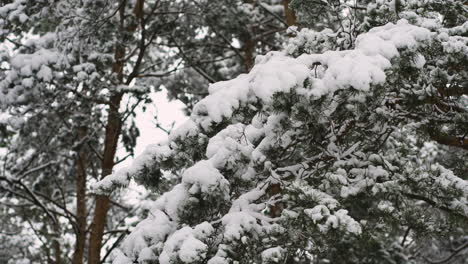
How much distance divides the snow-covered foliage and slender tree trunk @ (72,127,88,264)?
13.1 feet

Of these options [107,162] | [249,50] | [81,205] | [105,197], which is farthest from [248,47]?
[81,205]

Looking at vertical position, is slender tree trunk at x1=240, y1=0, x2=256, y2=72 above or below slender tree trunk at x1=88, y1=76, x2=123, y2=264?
above

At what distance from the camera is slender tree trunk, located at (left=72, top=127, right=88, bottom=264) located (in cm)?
780

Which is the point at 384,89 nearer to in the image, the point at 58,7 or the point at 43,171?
the point at 58,7

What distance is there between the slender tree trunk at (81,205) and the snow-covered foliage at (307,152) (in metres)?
4.00

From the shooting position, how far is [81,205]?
401 inches

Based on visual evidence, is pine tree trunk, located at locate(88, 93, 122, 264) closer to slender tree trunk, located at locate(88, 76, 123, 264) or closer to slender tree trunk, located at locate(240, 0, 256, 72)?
slender tree trunk, located at locate(88, 76, 123, 264)

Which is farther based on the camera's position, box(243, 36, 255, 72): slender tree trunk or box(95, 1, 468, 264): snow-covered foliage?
box(243, 36, 255, 72): slender tree trunk

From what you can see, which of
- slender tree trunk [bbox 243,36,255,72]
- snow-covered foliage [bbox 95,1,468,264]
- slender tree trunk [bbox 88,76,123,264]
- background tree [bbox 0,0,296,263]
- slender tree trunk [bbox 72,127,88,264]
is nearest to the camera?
snow-covered foliage [bbox 95,1,468,264]

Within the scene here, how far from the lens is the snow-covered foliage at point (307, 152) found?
3463 mm

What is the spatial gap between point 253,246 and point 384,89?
5.38 ft


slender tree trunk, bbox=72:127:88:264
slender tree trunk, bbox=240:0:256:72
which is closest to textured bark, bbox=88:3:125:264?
slender tree trunk, bbox=72:127:88:264

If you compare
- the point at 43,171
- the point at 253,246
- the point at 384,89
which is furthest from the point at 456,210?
the point at 43,171

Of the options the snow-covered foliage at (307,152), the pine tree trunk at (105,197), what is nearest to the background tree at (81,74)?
the pine tree trunk at (105,197)
